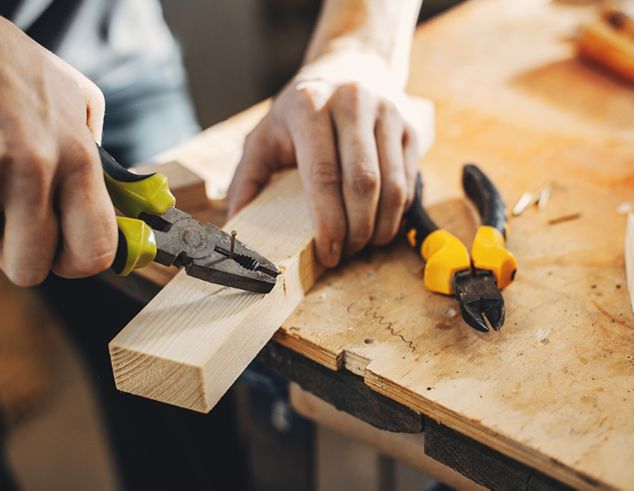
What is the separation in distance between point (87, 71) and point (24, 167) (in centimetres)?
83

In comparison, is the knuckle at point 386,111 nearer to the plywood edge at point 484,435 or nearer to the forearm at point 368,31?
the forearm at point 368,31

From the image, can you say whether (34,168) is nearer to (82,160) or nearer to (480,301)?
(82,160)

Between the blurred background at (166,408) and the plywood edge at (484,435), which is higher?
the plywood edge at (484,435)

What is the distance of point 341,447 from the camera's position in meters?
1.28

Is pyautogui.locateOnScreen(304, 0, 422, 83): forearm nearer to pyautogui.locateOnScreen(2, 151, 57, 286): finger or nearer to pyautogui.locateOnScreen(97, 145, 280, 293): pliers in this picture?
pyautogui.locateOnScreen(97, 145, 280, 293): pliers

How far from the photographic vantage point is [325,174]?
0.86 metres

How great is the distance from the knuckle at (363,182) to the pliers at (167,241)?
0.14 meters

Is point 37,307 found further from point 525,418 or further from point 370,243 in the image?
point 525,418

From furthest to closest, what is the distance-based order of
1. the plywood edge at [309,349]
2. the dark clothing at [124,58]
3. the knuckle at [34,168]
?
the dark clothing at [124,58]
the plywood edge at [309,349]
the knuckle at [34,168]

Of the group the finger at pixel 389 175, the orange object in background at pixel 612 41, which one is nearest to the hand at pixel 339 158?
the finger at pixel 389 175

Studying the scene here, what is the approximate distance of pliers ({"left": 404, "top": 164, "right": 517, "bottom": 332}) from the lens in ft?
2.58

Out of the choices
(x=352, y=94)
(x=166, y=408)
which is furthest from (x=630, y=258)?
(x=166, y=408)

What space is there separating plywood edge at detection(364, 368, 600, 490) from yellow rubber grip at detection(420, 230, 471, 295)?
0.50 feet

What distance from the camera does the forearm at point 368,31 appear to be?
114 cm
